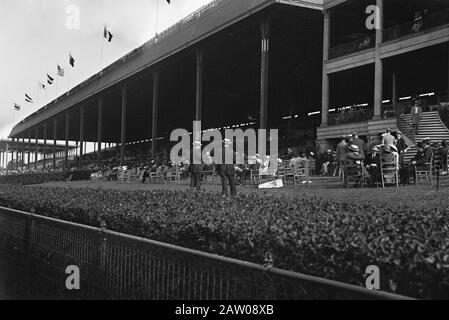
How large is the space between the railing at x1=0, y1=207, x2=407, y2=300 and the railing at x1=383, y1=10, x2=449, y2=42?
22.3 meters

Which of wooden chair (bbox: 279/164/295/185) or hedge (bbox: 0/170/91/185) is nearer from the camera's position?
wooden chair (bbox: 279/164/295/185)

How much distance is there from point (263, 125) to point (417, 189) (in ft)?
49.8

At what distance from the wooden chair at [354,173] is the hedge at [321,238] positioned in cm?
905

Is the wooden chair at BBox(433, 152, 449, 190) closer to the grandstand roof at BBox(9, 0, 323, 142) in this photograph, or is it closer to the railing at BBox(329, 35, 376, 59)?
the grandstand roof at BBox(9, 0, 323, 142)

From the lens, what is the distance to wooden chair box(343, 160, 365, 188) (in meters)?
15.5

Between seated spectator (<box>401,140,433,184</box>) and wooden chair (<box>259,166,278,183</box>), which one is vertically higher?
seated spectator (<box>401,140,433,184</box>)

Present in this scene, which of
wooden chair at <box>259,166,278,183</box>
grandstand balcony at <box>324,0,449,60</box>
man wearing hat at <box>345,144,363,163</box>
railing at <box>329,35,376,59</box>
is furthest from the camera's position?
railing at <box>329,35,376,59</box>

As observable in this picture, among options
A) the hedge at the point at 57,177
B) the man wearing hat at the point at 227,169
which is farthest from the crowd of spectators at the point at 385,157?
the hedge at the point at 57,177

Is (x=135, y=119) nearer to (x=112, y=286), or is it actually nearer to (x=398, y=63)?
(x=398, y=63)

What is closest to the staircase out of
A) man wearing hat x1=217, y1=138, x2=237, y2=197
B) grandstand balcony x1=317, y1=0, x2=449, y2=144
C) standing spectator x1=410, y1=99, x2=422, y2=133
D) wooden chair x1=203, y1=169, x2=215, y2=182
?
standing spectator x1=410, y1=99, x2=422, y2=133

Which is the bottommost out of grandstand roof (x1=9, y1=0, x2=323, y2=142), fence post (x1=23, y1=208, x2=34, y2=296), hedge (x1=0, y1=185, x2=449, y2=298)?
fence post (x1=23, y1=208, x2=34, y2=296)

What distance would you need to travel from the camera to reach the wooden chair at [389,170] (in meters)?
14.9
